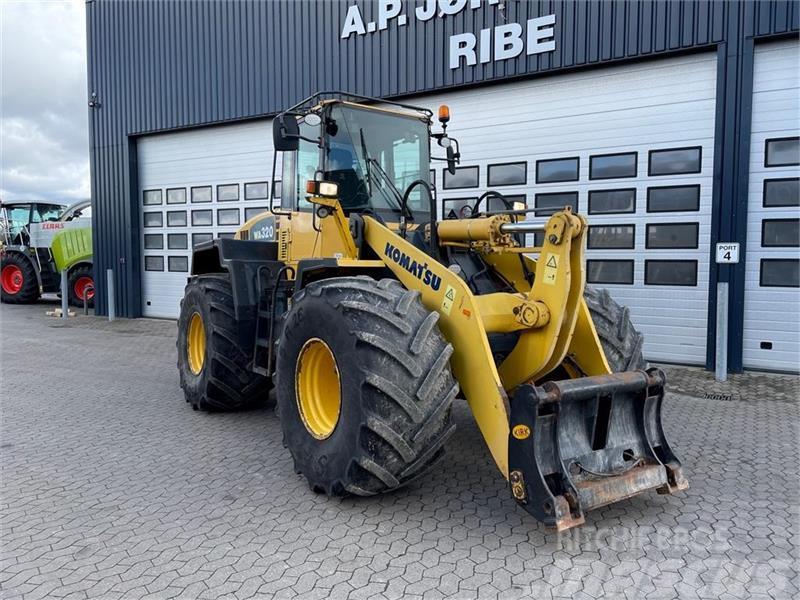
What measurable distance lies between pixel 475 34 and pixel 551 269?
727 centimetres

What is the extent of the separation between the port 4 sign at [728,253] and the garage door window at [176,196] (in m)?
10.9

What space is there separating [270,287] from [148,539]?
114 inches

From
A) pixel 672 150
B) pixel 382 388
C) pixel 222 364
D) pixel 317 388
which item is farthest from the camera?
pixel 672 150

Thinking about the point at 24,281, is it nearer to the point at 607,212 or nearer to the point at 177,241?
the point at 177,241

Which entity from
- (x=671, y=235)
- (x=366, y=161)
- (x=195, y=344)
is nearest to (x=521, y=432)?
(x=366, y=161)

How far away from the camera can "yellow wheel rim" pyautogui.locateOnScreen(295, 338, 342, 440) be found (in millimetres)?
4312

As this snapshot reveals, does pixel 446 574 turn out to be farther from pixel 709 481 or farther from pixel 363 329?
pixel 709 481

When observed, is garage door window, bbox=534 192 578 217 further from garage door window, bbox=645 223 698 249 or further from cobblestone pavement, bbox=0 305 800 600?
cobblestone pavement, bbox=0 305 800 600

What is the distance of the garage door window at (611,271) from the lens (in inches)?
356

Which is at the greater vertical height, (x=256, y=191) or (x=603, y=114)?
(x=603, y=114)

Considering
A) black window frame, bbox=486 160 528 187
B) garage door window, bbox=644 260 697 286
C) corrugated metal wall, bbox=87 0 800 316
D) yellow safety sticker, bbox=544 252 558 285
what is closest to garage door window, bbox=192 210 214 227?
corrugated metal wall, bbox=87 0 800 316

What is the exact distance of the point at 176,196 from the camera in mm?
14180

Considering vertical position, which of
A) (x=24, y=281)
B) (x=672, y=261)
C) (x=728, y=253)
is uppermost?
(x=728, y=253)

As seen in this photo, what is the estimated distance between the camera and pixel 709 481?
4.44 m
